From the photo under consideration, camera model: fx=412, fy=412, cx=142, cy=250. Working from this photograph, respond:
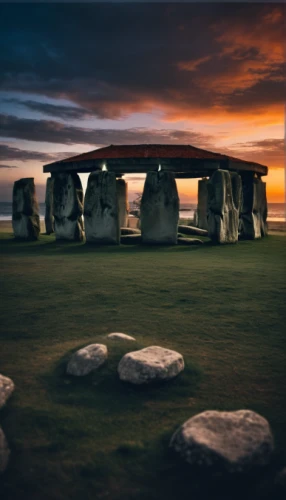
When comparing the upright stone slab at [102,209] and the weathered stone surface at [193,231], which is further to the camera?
the weathered stone surface at [193,231]

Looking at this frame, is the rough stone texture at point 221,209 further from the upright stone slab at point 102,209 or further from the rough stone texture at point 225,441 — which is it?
the rough stone texture at point 225,441

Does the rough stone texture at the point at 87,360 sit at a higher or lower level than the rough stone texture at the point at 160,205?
lower

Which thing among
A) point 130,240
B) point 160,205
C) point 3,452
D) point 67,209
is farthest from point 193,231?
point 3,452

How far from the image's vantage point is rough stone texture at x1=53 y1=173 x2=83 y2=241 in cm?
1224

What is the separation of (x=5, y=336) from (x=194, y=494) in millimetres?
2413

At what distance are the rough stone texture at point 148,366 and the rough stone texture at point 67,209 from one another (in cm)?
956

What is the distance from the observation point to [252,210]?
44.4 ft

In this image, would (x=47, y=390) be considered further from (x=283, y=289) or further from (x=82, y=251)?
(x=82, y=251)

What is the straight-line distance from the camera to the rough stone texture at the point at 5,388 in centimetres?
256

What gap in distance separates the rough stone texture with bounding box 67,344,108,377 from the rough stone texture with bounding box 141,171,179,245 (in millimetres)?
7871

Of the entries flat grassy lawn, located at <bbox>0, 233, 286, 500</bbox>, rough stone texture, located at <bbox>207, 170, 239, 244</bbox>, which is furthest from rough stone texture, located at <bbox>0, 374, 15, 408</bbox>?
rough stone texture, located at <bbox>207, 170, 239, 244</bbox>

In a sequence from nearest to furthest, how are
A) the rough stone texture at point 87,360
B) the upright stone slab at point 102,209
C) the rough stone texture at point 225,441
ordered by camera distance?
the rough stone texture at point 225,441 < the rough stone texture at point 87,360 < the upright stone slab at point 102,209

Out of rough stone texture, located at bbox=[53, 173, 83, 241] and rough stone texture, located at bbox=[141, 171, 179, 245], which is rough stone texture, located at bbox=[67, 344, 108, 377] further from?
rough stone texture, located at bbox=[53, 173, 83, 241]

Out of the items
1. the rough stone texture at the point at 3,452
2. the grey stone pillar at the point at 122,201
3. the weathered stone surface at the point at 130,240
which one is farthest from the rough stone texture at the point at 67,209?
the rough stone texture at the point at 3,452
